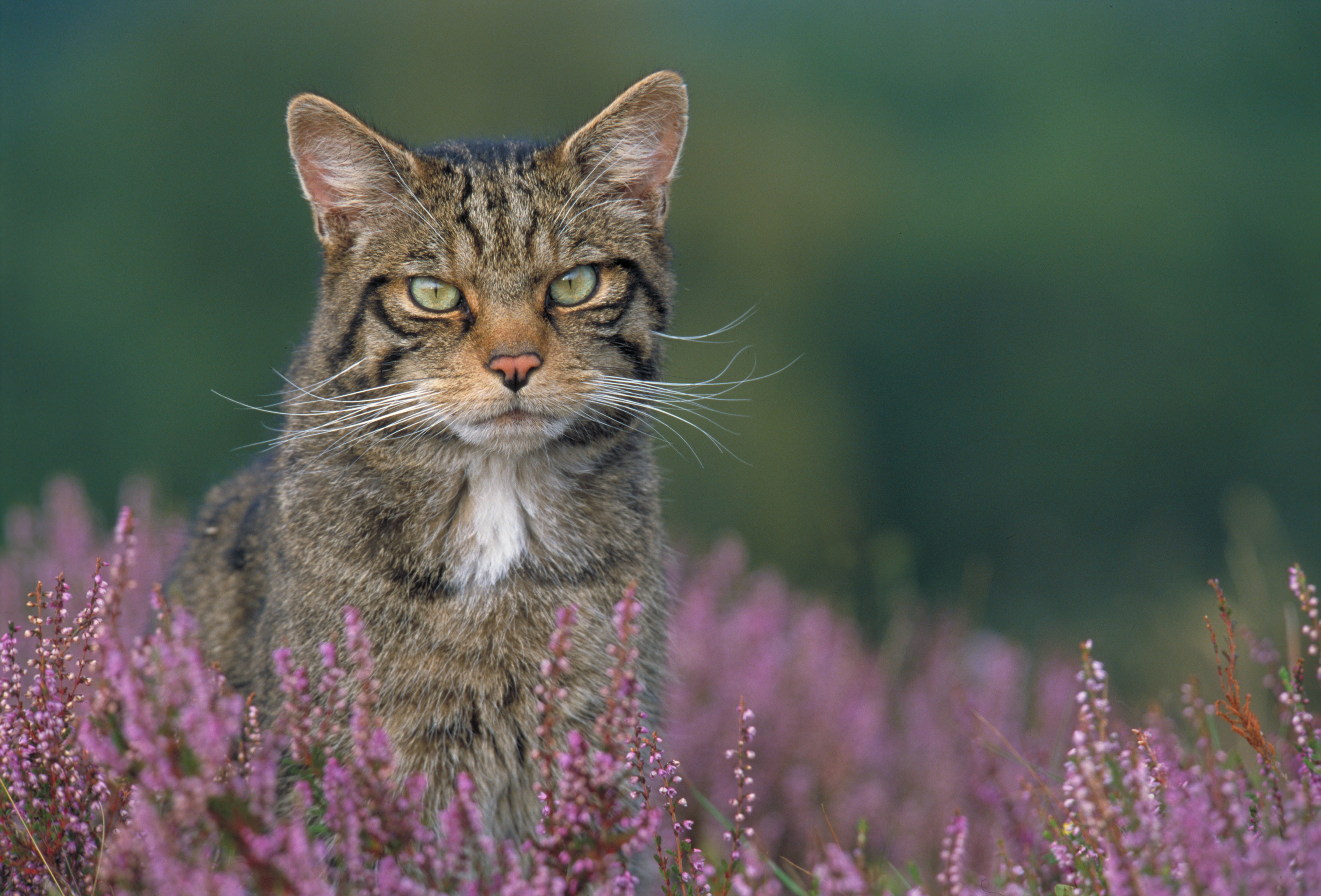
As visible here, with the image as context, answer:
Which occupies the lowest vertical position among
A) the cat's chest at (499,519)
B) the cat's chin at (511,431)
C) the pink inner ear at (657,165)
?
the cat's chest at (499,519)

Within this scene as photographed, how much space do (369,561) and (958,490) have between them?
11.7 metres

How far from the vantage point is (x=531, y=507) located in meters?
2.87

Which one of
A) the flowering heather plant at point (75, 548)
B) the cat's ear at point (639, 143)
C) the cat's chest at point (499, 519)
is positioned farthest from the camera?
the flowering heather plant at point (75, 548)

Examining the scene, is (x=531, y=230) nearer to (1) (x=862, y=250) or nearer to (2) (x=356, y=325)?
(2) (x=356, y=325)

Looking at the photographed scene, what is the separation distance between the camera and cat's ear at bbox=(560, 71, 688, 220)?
3.03 meters

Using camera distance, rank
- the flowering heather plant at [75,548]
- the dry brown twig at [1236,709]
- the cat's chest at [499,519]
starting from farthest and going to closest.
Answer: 1. the flowering heather plant at [75,548]
2. the cat's chest at [499,519]
3. the dry brown twig at [1236,709]

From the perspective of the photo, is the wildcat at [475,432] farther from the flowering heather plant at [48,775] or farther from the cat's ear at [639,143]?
the flowering heather plant at [48,775]

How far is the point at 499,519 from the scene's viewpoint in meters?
2.83

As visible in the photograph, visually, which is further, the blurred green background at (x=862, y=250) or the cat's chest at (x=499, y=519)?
the blurred green background at (x=862, y=250)

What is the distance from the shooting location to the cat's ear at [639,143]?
3.03 metres

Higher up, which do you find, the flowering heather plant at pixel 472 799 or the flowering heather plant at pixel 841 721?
the flowering heather plant at pixel 472 799

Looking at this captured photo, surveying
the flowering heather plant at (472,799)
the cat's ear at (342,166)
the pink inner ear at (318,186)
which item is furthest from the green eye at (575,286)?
the flowering heather plant at (472,799)

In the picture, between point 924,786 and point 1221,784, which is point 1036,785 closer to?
point 1221,784

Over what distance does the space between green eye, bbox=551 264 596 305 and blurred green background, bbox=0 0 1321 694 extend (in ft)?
→ 10.7
